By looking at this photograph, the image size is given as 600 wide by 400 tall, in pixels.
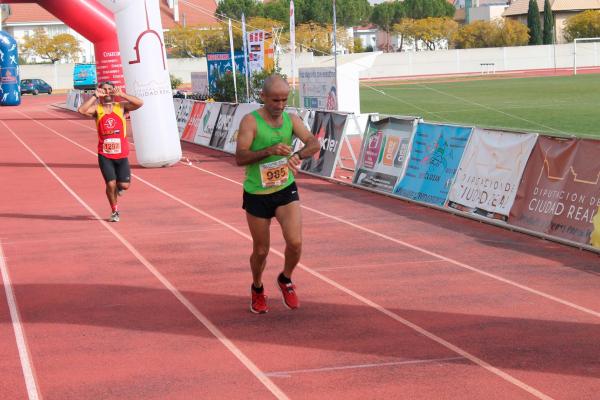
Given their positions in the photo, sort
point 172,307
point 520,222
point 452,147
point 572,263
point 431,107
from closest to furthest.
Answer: point 172,307, point 572,263, point 520,222, point 452,147, point 431,107

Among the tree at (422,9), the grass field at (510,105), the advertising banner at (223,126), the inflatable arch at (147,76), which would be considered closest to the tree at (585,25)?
the tree at (422,9)

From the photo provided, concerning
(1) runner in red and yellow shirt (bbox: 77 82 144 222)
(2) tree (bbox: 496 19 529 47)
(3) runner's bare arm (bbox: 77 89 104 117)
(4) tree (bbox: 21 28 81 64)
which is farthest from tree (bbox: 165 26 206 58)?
(1) runner in red and yellow shirt (bbox: 77 82 144 222)

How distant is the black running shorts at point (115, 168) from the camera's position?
51.8 feet

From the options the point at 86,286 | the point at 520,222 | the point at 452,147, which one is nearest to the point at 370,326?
the point at 86,286

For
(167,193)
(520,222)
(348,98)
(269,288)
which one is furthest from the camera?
(348,98)

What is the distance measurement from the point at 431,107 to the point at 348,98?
37.7 ft

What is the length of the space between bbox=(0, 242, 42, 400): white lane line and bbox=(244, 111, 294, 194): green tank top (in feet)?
7.29

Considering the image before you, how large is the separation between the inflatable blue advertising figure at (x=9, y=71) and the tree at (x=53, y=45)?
141 ft

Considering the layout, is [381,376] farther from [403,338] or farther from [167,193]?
[167,193]

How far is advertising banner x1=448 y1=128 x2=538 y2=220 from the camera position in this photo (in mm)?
14242

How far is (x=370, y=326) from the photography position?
884cm

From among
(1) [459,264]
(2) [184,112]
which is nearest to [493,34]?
(2) [184,112]

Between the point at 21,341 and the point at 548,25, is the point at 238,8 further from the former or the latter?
the point at 21,341

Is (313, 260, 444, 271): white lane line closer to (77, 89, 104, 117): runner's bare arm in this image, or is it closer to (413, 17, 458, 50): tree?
(77, 89, 104, 117): runner's bare arm
